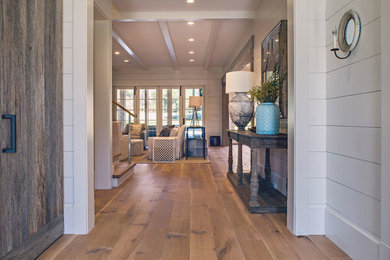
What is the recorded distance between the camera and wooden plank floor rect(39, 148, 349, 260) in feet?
5.83

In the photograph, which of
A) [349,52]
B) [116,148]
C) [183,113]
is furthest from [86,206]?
[183,113]

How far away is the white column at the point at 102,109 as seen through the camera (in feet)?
11.9

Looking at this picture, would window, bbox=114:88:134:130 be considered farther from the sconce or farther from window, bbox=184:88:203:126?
the sconce

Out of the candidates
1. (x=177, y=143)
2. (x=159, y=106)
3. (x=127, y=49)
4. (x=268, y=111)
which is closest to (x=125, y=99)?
(x=159, y=106)

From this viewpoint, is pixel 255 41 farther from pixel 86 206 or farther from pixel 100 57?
pixel 86 206

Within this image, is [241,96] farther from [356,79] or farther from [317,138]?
[356,79]

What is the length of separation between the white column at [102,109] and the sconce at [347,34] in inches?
111

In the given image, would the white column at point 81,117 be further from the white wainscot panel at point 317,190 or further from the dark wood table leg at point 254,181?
the white wainscot panel at point 317,190

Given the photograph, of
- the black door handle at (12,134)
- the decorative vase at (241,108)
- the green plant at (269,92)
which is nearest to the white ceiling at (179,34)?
the decorative vase at (241,108)

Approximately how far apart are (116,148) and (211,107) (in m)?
5.49

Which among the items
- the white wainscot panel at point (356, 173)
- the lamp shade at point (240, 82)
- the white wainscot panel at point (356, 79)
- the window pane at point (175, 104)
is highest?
the window pane at point (175, 104)

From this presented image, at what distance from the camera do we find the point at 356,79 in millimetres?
1686

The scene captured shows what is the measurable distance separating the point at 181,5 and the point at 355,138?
3.50 metres

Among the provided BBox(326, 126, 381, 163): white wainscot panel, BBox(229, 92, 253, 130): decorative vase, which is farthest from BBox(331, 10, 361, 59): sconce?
BBox(229, 92, 253, 130): decorative vase
